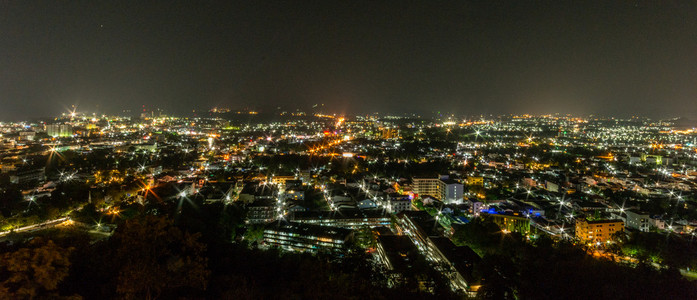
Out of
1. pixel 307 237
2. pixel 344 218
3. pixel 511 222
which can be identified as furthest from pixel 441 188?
pixel 307 237

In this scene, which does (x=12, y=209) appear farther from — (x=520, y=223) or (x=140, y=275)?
(x=520, y=223)

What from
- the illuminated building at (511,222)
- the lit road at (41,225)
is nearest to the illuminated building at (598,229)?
the illuminated building at (511,222)

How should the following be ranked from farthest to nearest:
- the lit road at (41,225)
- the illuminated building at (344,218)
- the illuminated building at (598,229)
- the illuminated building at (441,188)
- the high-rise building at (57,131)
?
1. the high-rise building at (57,131)
2. the illuminated building at (441,188)
3. the illuminated building at (344,218)
4. the illuminated building at (598,229)
5. the lit road at (41,225)

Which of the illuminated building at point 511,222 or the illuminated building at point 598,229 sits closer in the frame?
the illuminated building at point 598,229

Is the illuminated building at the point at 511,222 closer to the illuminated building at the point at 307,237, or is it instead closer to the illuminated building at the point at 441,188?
the illuminated building at the point at 441,188

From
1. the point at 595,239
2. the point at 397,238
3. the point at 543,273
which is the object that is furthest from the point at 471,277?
the point at 595,239

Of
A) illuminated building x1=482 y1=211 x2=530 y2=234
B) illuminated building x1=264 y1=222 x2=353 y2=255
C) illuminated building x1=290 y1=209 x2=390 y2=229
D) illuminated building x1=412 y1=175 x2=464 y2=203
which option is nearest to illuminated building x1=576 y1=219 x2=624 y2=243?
illuminated building x1=482 y1=211 x2=530 y2=234

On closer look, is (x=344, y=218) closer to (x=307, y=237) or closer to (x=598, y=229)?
(x=307, y=237)

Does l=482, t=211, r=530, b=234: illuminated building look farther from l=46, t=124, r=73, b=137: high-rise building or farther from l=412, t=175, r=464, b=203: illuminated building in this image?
l=46, t=124, r=73, b=137: high-rise building
